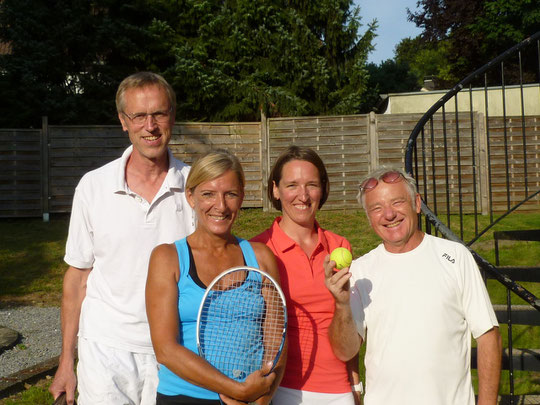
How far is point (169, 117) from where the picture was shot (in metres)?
2.76

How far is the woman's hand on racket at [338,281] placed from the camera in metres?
2.31

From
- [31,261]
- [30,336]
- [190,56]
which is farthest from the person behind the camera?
[190,56]

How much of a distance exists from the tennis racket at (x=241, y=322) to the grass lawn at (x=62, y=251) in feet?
11.0

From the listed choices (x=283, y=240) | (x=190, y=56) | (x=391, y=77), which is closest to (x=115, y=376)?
(x=283, y=240)

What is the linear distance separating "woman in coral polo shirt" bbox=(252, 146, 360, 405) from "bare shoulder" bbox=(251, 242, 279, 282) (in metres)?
0.26

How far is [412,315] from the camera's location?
244cm

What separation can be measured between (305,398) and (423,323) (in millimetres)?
654

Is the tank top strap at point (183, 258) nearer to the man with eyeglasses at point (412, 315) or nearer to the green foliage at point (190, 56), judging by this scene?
the man with eyeglasses at point (412, 315)

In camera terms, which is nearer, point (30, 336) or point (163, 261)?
point (163, 261)

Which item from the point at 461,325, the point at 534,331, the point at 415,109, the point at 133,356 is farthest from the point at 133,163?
the point at 415,109

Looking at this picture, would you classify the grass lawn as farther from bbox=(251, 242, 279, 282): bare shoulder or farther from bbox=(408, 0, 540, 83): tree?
bbox=(408, 0, 540, 83): tree

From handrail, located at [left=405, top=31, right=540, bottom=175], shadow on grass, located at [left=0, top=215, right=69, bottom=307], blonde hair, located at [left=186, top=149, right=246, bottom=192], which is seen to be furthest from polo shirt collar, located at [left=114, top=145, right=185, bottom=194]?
shadow on grass, located at [left=0, top=215, right=69, bottom=307]

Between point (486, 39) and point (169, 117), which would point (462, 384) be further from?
point (486, 39)

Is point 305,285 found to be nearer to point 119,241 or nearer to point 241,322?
point 241,322
